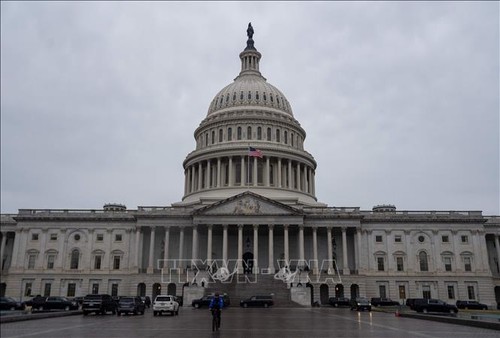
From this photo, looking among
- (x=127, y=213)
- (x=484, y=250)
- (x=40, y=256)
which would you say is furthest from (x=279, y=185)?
(x=40, y=256)

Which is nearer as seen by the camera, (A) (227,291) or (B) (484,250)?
(A) (227,291)

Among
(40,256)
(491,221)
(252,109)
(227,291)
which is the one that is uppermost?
(252,109)

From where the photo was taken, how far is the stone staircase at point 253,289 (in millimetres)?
68500

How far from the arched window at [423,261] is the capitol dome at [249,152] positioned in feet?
76.6

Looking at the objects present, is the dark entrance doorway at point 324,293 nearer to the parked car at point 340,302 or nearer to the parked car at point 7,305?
the parked car at point 340,302

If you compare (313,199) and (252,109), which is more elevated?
(252,109)

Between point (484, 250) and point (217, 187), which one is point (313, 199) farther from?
point (484, 250)

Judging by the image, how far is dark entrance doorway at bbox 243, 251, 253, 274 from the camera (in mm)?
81581

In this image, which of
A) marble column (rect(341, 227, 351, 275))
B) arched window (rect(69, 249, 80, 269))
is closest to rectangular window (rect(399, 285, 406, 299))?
marble column (rect(341, 227, 351, 275))

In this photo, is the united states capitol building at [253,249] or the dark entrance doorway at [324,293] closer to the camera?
the dark entrance doorway at [324,293]

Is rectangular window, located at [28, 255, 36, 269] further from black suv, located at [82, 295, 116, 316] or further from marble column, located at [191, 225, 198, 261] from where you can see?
black suv, located at [82, 295, 116, 316]

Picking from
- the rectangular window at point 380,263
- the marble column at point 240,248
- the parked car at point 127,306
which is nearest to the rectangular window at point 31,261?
the marble column at point 240,248

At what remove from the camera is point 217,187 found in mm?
96625

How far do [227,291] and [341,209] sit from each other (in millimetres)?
27598
